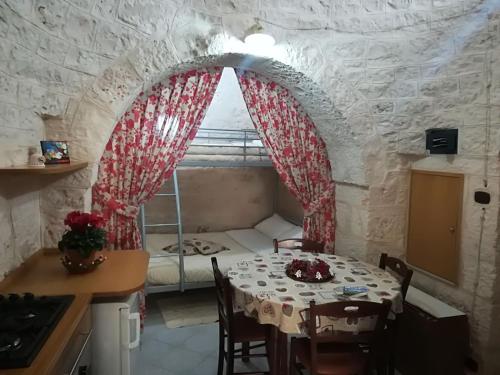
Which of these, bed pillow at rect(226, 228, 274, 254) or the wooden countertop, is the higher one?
the wooden countertop

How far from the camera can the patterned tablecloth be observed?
1.91 metres

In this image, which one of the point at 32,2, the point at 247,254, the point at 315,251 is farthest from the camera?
the point at 247,254

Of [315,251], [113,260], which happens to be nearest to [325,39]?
[315,251]

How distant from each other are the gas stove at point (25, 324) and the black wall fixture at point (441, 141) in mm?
2430

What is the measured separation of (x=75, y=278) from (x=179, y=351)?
4.39ft

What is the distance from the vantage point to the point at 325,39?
274 cm

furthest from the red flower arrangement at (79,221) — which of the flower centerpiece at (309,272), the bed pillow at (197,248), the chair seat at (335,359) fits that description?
the bed pillow at (197,248)

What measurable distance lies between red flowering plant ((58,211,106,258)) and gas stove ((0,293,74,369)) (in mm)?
356

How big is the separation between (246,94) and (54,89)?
1.55 m

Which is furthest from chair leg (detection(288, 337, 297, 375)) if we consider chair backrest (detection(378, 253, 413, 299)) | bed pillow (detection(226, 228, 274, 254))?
bed pillow (detection(226, 228, 274, 254))

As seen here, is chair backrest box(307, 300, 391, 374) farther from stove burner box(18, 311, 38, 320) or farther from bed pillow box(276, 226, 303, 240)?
bed pillow box(276, 226, 303, 240)

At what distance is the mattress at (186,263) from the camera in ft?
11.0

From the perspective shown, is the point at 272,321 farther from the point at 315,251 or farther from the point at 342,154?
the point at 342,154

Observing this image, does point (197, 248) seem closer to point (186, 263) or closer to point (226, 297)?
point (186, 263)
